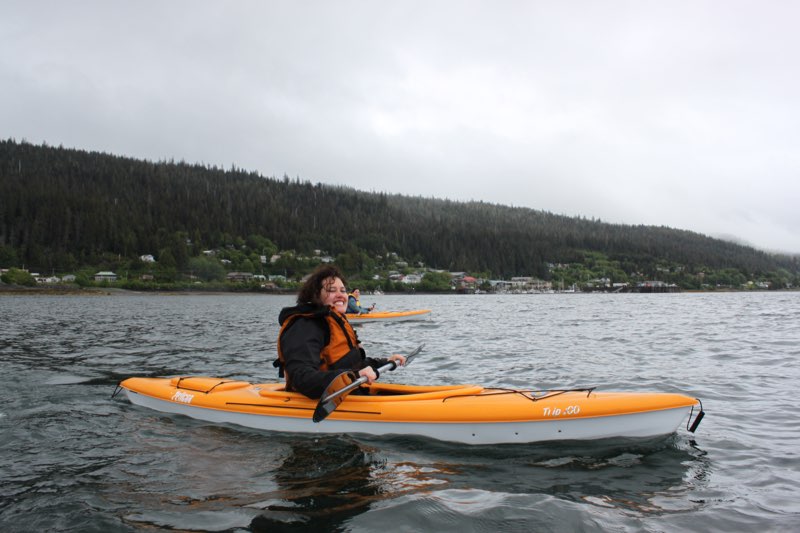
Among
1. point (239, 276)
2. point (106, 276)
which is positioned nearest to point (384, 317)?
point (106, 276)

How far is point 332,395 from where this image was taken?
678 centimetres

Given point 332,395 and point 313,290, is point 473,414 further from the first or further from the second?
point 313,290

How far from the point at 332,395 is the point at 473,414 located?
1.94 metres

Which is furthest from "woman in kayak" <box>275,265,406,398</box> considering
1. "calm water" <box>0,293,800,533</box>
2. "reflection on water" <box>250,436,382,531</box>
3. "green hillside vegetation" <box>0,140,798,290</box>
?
"green hillside vegetation" <box>0,140,798,290</box>

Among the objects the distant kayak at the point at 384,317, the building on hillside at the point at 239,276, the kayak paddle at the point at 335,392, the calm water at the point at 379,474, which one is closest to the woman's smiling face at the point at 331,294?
the kayak paddle at the point at 335,392

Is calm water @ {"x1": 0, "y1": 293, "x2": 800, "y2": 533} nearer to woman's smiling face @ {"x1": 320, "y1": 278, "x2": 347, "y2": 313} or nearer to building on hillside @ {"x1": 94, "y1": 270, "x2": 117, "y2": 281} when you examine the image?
woman's smiling face @ {"x1": 320, "y1": 278, "x2": 347, "y2": 313}

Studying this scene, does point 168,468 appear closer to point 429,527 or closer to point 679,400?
point 429,527

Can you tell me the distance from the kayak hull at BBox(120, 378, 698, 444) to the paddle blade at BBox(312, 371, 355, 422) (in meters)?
0.48

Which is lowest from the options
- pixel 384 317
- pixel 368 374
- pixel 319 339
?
pixel 384 317

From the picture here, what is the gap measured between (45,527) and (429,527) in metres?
3.59

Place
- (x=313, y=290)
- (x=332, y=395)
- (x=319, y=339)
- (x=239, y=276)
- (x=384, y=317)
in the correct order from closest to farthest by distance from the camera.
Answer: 1. (x=332, y=395)
2. (x=319, y=339)
3. (x=313, y=290)
4. (x=384, y=317)
5. (x=239, y=276)

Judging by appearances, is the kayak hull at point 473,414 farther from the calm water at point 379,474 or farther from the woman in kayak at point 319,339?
the woman in kayak at point 319,339

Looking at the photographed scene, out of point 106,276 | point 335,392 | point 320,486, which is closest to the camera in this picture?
point 320,486

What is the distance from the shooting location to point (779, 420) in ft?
28.2
